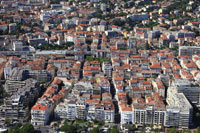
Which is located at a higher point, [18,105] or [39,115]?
[18,105]

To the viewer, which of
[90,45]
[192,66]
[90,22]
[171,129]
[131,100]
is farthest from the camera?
[90,22]

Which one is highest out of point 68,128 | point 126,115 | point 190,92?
point 190,92

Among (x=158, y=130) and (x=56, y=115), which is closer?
(x=158, y=130)

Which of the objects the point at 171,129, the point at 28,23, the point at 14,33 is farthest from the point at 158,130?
the point at 28,23

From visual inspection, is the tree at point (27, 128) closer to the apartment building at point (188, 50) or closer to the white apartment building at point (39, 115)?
the white apartment building at point (39, 115)

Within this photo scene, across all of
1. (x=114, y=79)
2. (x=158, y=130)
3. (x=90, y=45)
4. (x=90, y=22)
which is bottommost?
(x=158, y=130)

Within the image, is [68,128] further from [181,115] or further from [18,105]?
[181,115]

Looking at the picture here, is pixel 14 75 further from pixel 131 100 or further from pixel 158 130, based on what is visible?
pixel 158 130

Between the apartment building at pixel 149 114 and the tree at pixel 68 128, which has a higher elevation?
the apartment building at pixel 149 114

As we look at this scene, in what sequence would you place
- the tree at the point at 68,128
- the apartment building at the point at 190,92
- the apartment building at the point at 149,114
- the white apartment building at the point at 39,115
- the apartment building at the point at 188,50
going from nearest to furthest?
the tree at the point at 68,128, the apartment building at the point at 149,114, the white apartment building at the point at 39,115, the apartment building at the point at 190,92, the apartment building at the point at 188,50

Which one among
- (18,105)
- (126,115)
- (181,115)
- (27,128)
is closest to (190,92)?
(181,115)

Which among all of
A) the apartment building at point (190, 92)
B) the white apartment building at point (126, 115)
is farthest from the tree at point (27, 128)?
the apartment building at point (190, 92)
